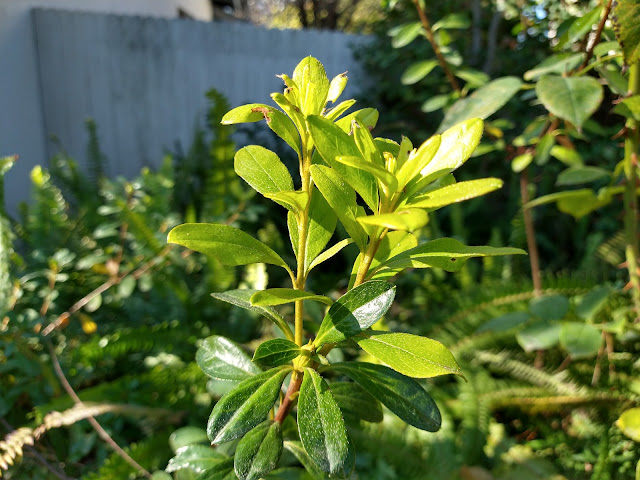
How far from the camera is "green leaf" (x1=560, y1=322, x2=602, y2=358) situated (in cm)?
99

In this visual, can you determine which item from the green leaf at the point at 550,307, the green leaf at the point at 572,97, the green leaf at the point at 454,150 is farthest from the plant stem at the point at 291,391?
the green leaf at the point at 550,307

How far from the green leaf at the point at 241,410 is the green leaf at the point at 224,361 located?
0.27 ft

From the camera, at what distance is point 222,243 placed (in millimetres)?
407

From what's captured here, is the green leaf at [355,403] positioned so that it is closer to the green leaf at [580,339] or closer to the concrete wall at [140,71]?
the green leaf at [580,339]

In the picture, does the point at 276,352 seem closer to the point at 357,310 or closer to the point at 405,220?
the point at 357,310

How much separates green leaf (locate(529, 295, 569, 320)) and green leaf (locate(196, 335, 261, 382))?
834 millimetres

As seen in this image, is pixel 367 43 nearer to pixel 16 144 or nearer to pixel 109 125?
pixel 109 125

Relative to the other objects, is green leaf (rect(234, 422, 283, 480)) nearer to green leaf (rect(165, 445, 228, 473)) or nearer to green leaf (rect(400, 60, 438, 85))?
green leaf (rect(165, 445, 228, 473))

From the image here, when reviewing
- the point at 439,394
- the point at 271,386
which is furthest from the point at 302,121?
the point at 439,394

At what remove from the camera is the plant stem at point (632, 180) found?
790mm

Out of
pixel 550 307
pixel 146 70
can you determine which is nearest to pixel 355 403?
pixel 550 307

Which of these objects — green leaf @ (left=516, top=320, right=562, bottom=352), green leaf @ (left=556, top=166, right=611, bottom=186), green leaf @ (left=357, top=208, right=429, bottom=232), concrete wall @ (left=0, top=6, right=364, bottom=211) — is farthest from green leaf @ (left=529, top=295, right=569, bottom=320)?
concrete wall @ (left=0, top=6, right=364, bottom=211)

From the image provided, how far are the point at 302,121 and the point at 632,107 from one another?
582mm

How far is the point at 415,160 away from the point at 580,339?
859mm
